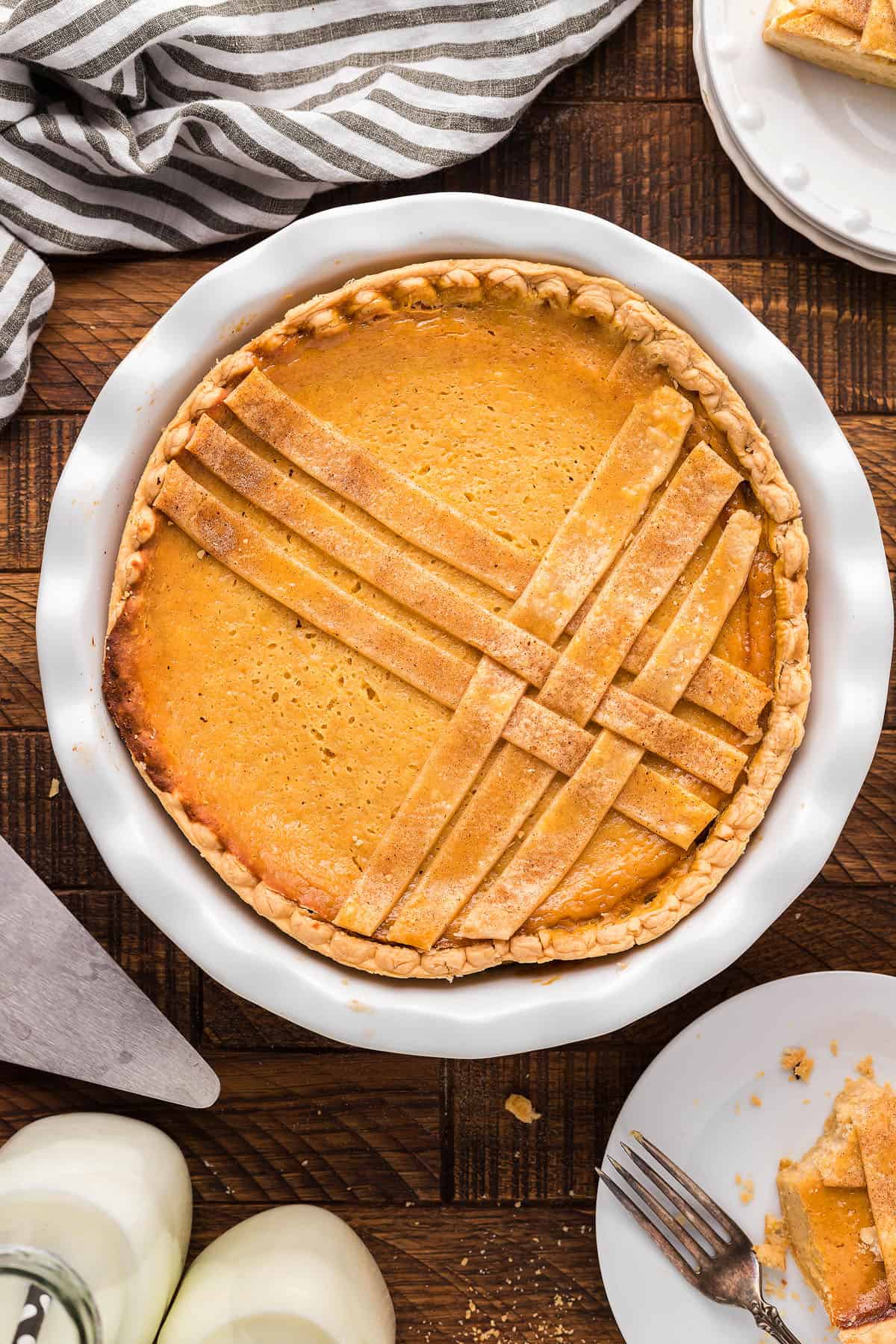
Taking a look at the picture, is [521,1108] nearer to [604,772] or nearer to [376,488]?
[604,772]

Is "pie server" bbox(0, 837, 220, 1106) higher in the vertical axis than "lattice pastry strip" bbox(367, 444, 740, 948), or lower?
lower

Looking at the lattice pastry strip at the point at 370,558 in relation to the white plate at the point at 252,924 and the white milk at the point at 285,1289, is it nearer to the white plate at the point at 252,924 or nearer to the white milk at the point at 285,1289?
the white plate at the point at 252,924

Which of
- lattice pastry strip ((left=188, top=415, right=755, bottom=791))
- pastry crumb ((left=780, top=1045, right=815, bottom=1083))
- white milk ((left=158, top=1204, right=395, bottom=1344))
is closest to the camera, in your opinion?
lattice pastry strip ((left=188, top=415, right=755, bottom=791))

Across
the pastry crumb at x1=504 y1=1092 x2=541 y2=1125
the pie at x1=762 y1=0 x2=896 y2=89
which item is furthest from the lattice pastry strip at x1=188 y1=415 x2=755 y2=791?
the pie at x1=762 y1=0 x2=896 y2=89

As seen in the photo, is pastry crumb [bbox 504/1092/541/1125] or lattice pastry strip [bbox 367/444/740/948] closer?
lattice pastry strip [bbox 367/444/740/948]

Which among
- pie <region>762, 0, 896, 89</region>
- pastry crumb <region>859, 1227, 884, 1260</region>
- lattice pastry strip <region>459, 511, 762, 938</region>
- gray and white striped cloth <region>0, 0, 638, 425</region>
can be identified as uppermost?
pie <region>762, 0, 896, 89</region>

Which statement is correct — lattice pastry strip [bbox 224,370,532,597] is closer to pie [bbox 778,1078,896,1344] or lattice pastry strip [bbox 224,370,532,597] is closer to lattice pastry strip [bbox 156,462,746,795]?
lattice pastry strip [bbox 156,462,746,795]
